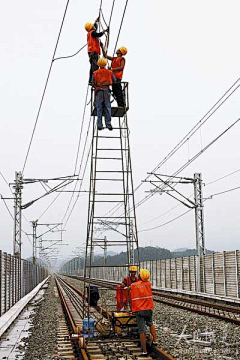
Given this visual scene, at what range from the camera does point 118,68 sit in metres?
12.1

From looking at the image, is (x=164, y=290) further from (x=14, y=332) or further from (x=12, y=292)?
(x=14, y=332)

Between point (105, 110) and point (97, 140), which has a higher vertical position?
point (105, 110)

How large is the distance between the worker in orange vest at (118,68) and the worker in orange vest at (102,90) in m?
0.44

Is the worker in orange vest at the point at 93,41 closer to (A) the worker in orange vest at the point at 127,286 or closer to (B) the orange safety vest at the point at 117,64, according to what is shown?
(B) the orange safety vest at the point at 117,64

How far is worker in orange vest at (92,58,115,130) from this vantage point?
458 inches

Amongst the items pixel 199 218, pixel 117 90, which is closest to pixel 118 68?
pixel 117 90

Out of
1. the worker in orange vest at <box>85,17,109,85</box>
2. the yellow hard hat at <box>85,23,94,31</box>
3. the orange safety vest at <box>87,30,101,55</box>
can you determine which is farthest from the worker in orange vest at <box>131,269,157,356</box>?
the yellow hard hat at <box>85,23,94,31</box>

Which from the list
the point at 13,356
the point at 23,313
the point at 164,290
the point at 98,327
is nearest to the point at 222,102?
the point at 98,327

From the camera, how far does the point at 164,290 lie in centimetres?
3631

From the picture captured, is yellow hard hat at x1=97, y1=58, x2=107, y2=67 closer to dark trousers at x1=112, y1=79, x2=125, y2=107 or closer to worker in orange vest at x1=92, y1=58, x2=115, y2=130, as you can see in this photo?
worker in orange vest at x1=92, y1=58, x2=115, y2=130

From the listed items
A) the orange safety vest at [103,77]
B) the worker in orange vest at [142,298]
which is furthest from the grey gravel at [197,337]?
the orange safety vest at [103,77]

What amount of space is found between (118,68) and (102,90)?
2.52ft

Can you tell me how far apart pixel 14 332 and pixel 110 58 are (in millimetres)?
8618

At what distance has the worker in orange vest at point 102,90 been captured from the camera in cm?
1162
